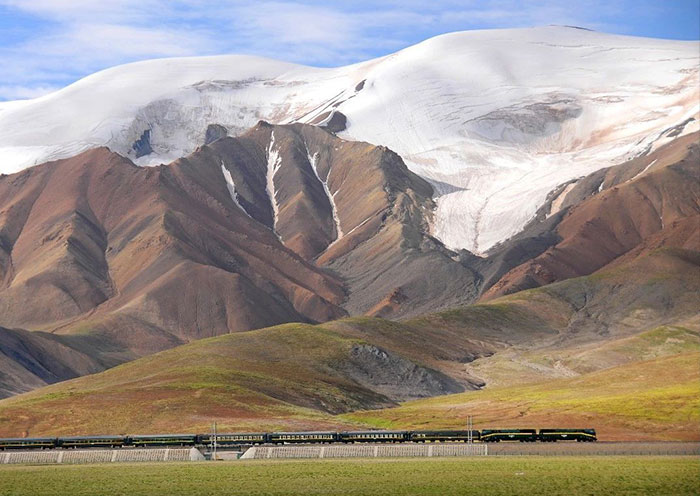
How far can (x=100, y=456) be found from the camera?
101 metres

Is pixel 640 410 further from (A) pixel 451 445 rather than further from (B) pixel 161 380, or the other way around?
(B) pixel 161 380

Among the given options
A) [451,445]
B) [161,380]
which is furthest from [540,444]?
[161,380]

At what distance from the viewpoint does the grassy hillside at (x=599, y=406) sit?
118 meters

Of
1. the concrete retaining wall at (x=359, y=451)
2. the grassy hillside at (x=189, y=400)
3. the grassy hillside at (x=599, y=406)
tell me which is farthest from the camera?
the grassy hillside at (x=189, y=400)

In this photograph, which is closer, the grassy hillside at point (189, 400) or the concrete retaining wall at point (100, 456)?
the concrete retaining wall at point (100, 456)

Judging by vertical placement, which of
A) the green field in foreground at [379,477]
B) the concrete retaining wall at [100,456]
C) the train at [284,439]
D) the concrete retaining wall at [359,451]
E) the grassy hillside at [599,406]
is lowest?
the grassy hillside at [599,406]

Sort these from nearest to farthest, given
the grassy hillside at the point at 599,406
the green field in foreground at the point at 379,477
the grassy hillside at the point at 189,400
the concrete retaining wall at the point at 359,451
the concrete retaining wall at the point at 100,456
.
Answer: the green field in foreground at the point at 379,477 → the concrete retaining wall at the point at 359,451 → the concrete retaining wall at the point at 100,456 → the grassy hillside at the point at 599,406 → the grassy hillside at the point at 189,400

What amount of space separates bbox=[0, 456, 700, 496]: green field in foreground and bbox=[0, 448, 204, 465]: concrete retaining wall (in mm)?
6328

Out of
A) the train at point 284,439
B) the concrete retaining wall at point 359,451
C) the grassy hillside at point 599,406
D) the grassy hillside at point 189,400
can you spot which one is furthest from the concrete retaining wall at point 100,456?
the grassy hillside at point 599,406

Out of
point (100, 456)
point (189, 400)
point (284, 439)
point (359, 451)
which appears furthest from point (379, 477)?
point (189, 400)

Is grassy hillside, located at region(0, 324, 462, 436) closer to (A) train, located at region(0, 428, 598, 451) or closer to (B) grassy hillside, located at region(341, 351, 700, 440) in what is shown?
(B) grassy hillside, located at region(341, 351, 700, 440)

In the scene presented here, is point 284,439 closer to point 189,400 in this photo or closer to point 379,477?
point 379,477

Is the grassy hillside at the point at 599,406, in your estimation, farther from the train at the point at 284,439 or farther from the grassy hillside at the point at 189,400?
the grassy hillside at the point at 189,400

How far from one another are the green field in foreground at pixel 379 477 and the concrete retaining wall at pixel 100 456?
6328mm
